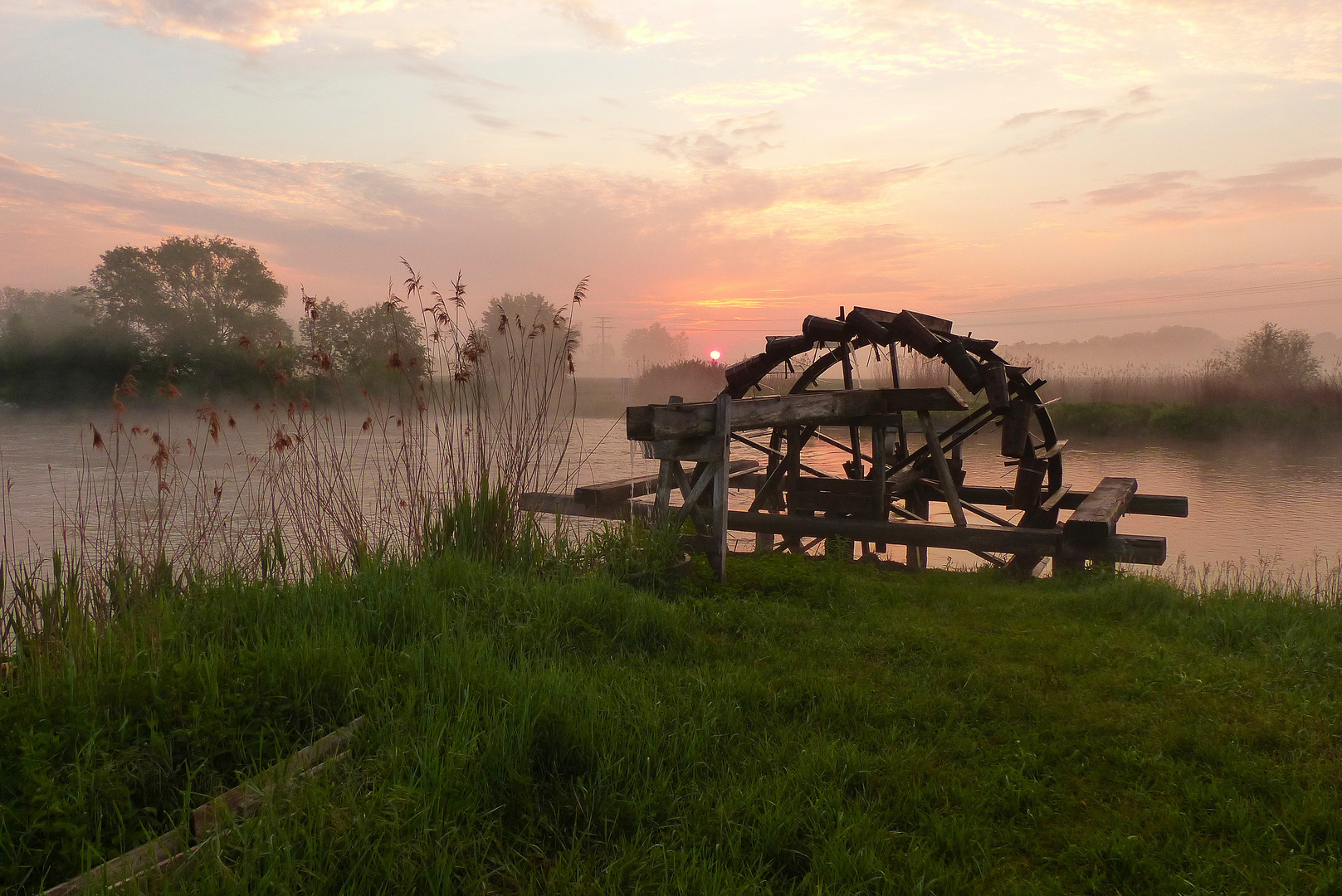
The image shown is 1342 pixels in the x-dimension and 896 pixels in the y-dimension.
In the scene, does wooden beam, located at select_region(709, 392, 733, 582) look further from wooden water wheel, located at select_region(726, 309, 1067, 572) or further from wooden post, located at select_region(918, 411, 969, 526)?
wooden post, located at select_region(918, 411, 969, 526)

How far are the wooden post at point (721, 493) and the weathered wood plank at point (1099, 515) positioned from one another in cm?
367

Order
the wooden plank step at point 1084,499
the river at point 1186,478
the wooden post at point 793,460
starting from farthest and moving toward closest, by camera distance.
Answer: the river at point 1186,478
the wooden plank step at point 1084,499
the wooden post at point 793,460

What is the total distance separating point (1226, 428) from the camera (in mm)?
26031

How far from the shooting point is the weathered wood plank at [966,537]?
7727mm

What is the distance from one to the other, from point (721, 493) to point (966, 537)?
2.85 meters

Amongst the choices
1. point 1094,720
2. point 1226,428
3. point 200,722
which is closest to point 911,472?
point 1094,720

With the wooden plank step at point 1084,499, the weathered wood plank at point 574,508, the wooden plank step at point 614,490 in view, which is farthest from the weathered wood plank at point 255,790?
the wooden plank step at point 1084,499

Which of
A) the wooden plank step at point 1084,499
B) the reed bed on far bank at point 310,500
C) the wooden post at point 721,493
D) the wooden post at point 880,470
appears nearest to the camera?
the reed bed on far bank at point 310,500

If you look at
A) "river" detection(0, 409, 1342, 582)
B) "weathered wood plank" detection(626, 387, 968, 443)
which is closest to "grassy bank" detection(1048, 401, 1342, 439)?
"river" detection(0, 409, 1342, 582)

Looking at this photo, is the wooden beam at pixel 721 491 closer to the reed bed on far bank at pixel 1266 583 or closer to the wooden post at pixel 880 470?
the wooden post at pixel 880 470

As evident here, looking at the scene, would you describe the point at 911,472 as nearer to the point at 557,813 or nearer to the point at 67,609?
the point at 557,813

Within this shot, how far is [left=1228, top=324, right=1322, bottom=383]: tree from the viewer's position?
29.8 metres

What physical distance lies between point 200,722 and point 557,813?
5.17 feet

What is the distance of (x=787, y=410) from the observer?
8.19 metres
